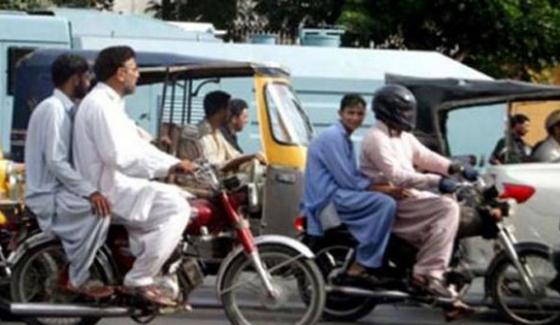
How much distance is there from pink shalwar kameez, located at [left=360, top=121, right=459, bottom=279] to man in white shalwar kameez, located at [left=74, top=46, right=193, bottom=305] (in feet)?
Answer: 5.32

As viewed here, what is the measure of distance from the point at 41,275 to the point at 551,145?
4.85 m

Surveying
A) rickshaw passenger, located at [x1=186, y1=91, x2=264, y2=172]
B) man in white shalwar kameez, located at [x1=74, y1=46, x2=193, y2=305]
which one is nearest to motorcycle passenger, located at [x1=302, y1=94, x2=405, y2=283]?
rickshaw passenger, located at [x1=186, y1=91, x2=264, y2=172]

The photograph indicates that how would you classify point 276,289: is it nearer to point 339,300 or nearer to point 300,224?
point 339,300

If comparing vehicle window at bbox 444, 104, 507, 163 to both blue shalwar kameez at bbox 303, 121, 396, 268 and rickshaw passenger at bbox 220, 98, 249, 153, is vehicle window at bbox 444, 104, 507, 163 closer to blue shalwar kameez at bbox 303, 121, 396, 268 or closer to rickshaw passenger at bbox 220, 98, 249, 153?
rickshaw passenger at bbox 220, 98, 249, 153

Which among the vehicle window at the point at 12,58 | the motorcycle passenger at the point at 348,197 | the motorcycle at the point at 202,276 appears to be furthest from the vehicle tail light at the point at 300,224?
the vehicle window at the point at 12,58

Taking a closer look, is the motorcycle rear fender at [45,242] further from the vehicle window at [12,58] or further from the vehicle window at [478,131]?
the vehicle window at [12,58]

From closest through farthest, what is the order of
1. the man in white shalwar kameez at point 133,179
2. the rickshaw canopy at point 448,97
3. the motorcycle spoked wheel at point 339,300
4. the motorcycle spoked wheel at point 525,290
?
the man in white shalwar kameez at point 133,179
the motorcycle spoked wheel at point 525,290
the motorcycle spoked wheel at point 339,300
the rickshaw canopy at point 448,97

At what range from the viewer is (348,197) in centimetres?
1086

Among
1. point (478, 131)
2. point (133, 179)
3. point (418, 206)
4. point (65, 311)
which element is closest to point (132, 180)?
point (133, 179)

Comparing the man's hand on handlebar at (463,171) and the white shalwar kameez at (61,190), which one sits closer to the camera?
the white shalwar kameez at (61,190)

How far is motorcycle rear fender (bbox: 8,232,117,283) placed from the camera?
31.6 feet

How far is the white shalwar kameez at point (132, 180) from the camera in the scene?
9.47 metres

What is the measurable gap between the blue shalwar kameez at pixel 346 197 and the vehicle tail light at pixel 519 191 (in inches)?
52.7

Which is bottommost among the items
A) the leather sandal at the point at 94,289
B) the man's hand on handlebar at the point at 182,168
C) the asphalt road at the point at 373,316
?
the asphalt road at the point at 373,316
